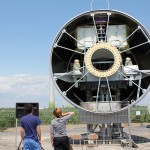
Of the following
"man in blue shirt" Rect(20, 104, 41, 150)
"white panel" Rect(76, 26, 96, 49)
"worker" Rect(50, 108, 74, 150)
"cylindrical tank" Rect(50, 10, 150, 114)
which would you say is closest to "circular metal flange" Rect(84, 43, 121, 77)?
"cylindrical tank" Rect(50, 10, 150, 114)

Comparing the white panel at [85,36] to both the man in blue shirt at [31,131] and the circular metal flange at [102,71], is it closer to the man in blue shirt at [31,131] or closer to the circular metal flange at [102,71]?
the circular metal flange at [102,71]

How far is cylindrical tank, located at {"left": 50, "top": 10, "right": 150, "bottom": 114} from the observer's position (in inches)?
661

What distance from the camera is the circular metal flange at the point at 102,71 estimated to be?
1662cm

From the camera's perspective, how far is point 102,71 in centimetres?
1677

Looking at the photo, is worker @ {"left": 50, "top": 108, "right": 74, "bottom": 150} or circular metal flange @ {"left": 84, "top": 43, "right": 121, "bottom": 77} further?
circular metal flange @ {"left": 84, "top": 43, "right": 121, "bottom": 77}

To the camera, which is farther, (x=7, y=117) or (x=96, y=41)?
(x=7, y=117)

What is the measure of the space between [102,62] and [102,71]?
2.54ft

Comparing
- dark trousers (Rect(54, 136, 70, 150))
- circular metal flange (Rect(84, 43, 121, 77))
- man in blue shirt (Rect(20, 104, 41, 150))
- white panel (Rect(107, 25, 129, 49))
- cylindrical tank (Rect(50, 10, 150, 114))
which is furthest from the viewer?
white panel (Rect(107, 25, 129, 49))

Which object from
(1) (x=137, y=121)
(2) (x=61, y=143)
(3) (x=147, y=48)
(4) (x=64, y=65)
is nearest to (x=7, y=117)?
(1) (x=137, y=121)

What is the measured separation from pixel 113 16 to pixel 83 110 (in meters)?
4.72

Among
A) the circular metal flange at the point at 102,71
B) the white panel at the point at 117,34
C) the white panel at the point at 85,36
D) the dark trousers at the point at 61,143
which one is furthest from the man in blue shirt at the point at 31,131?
the white panel at the point at 117,34

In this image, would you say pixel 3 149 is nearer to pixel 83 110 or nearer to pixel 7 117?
pixel 83 110

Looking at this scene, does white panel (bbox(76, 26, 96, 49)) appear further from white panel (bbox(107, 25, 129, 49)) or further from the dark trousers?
the dark trousers

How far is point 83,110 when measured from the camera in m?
16.8
